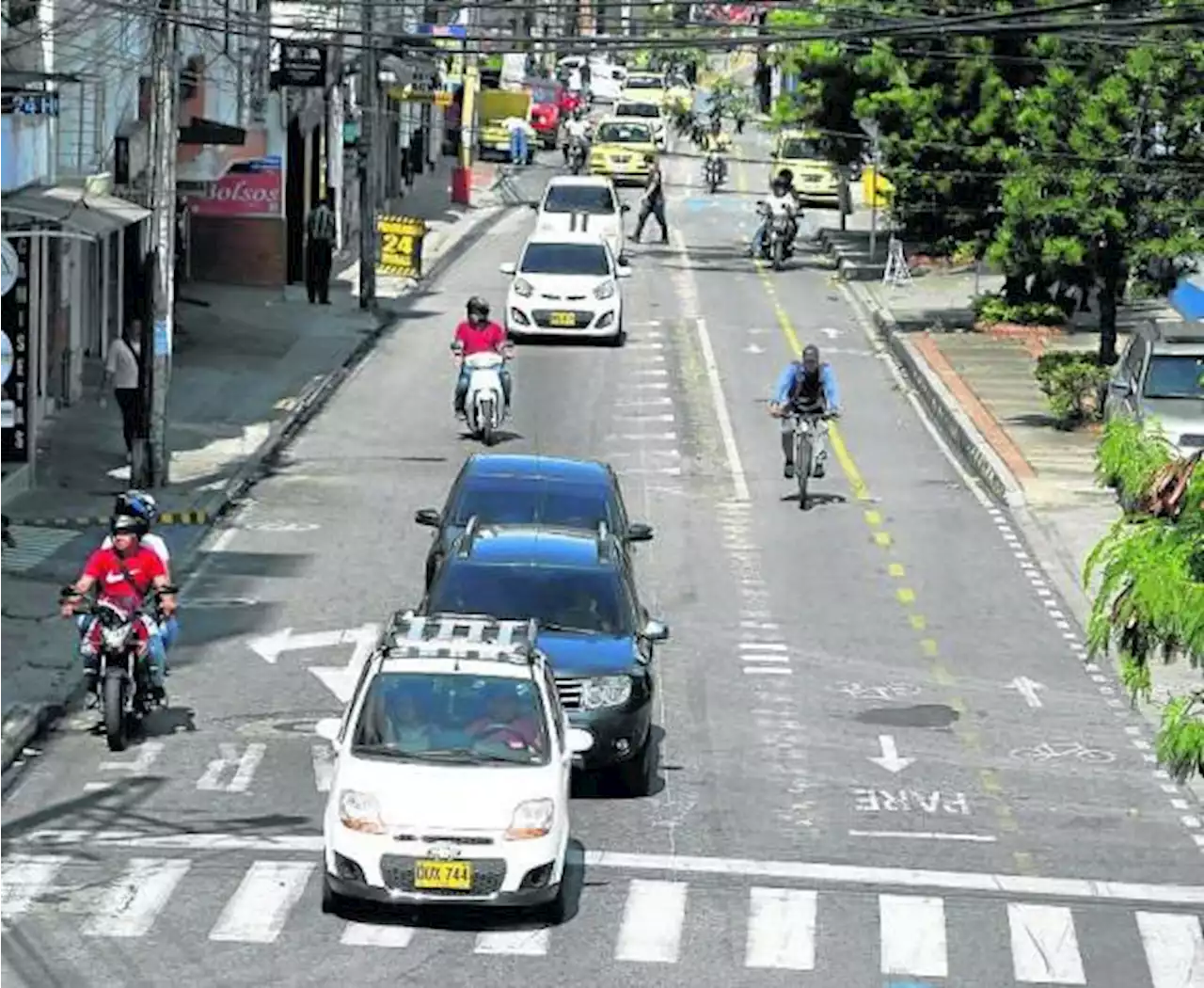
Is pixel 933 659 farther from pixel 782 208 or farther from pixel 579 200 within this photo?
pixel 782 208

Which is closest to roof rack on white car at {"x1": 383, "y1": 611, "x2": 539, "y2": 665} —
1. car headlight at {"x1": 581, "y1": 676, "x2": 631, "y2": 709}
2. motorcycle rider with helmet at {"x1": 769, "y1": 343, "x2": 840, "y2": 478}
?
car headlight at {"x1": 581, "y1": 676, "x2": 631, "y2": 709}

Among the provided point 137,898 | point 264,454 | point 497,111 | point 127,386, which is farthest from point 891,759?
point 497,111

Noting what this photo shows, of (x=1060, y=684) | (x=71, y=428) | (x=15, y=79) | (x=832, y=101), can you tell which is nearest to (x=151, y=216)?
(x=15, y=79)

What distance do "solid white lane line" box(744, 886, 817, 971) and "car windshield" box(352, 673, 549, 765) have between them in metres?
1.63

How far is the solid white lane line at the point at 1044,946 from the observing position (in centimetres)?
1697

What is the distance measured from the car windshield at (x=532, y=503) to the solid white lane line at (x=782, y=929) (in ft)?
24.9

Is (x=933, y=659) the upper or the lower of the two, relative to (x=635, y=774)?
lower

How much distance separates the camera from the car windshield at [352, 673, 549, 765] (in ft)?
58.5

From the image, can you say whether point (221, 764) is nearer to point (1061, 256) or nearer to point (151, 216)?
point (151, 216)

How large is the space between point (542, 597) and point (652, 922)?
15.1ft

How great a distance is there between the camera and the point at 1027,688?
2584 centimetres

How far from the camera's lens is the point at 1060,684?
85.6ft

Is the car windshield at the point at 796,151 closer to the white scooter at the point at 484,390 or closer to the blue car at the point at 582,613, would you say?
the white scooter at the point at 484,390

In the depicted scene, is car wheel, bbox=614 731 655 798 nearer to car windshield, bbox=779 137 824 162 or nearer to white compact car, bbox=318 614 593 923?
white compact car, bbox=318 614 593 923
